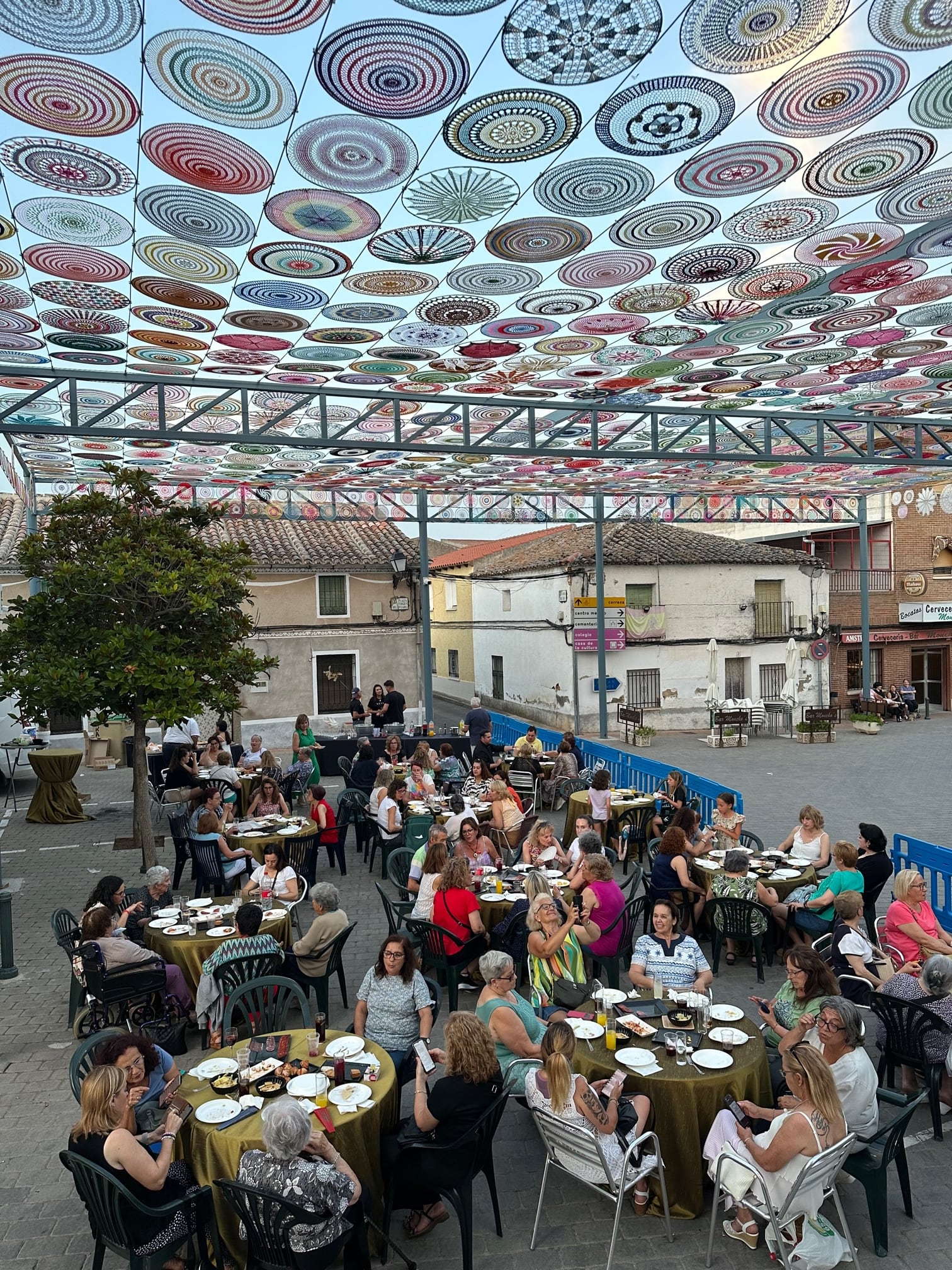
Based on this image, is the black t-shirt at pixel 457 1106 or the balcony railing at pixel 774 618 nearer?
the black t-shirt at pixel 457 1106

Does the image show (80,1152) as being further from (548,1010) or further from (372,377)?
(372,377)

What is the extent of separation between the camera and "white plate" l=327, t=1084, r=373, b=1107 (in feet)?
14.4

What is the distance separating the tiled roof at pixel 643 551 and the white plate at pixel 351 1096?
877 inches

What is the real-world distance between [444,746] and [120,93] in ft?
32.9

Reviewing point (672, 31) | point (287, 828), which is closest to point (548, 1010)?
point (287, 828)

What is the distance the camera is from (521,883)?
8.12 metres

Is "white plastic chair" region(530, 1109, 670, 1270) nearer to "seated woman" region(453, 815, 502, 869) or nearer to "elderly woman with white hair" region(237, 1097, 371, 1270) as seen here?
"elderly woman with white hair" region(237, 1097, 371, 1270)

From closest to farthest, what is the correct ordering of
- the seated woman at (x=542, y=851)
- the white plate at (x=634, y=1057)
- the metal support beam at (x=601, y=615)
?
the white plate at (x=634, y=1057) → the seated woman at (x=542, y=851) → the metal support beam at (x=601, y=615)

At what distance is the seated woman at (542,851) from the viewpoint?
8.62 m

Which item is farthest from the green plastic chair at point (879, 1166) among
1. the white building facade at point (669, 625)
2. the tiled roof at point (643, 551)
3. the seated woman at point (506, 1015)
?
the tiled roof at point (643, 551)

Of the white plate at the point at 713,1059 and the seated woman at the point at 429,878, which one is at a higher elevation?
the seated woman at the point at 429,878

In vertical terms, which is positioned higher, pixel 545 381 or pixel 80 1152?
pixel 545 381

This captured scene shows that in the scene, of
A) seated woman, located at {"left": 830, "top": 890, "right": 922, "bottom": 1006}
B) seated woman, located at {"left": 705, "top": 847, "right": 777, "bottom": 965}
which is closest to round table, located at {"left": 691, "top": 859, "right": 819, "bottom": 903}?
seated woman, located at {"left": 705, "top": 847, "right": 777, "bottom": 965}

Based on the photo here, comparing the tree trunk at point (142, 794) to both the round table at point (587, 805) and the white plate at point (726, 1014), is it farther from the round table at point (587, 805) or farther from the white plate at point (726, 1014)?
the white plate at point (726, 1014)
